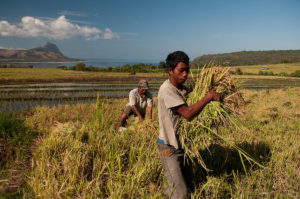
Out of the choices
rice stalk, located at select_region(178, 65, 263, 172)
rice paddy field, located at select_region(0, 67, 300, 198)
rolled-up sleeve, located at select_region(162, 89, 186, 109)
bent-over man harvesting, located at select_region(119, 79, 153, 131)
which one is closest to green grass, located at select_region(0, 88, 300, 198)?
rice paddy field, located at select_region(0, 67, 300, 198)

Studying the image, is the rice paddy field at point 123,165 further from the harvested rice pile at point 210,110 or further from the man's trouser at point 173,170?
the man's trouser at point 173,170

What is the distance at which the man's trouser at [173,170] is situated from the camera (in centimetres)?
190

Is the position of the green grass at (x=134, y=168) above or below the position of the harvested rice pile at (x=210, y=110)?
below

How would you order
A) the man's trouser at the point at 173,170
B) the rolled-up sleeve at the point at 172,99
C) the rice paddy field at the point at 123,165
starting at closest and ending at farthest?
the rolled-up sleeve at the point at 172,99, the man's trouser at the point at 173,170, the rice paddy field at the point at 123,165

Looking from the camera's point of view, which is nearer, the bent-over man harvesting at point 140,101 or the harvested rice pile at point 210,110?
the harvested rice pile at point 210,110

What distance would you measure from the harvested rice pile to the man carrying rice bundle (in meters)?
0.11

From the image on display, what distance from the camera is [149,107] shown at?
14.6ft

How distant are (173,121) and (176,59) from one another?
1.94 feet

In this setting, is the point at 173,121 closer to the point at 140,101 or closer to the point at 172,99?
Result: the point at 172,99

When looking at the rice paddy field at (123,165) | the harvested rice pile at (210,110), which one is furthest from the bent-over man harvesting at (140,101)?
the harvested rice pile at (210,110)

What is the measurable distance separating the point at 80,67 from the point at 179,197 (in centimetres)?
3090

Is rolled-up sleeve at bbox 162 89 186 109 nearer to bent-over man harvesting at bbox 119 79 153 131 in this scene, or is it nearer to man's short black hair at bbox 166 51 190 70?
man's short black hair at bbox 166 51 190 70

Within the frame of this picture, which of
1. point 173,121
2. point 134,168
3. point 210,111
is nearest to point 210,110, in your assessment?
point 210,111

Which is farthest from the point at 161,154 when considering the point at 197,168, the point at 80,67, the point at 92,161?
the point at 80,67
